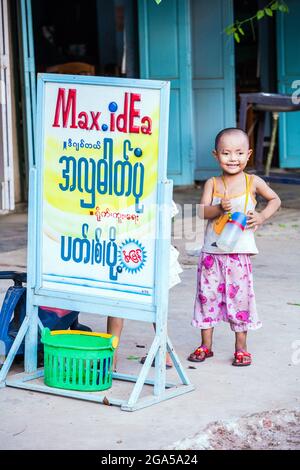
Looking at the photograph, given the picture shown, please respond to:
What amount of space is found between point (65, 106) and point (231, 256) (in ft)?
3.83

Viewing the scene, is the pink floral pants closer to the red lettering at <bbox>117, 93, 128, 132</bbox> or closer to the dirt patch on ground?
the dirt patch on ground

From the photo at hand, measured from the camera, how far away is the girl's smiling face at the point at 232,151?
504cm

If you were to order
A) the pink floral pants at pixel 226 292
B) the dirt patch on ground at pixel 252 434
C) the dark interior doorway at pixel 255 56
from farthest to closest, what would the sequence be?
1. the dark interior doorway at pixel 255 56
2. the pink floral pants at pixel 226 292
3. the dirt patch on ground at pixel 252 434

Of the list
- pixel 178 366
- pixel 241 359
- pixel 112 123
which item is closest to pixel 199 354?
pixel 241 359

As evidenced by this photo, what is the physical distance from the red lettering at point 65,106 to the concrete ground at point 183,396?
1.32 m

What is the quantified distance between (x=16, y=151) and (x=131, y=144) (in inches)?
246

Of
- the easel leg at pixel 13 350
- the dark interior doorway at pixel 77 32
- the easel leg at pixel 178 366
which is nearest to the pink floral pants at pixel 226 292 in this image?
the easel leg at pixel 178 366

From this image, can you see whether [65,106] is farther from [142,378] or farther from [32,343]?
[142,378]

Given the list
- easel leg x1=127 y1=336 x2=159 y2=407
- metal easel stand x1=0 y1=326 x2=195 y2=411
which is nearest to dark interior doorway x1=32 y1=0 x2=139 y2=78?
metal easel stand x1=0 y1=326 x2=195 y2=411

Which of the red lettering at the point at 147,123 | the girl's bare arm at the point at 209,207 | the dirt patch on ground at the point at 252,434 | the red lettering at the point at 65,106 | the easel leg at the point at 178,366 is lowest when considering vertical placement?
the dirt patch on ground at the point at 252,434

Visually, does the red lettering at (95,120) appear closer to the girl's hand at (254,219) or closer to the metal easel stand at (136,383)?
the girl's hand at (254,219)

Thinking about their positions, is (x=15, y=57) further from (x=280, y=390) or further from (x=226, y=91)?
(x=280, y=390)

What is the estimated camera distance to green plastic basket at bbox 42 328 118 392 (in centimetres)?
468

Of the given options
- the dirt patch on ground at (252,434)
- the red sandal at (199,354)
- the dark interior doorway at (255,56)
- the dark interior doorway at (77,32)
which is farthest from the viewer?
the dark interior doorway at (77,32)
